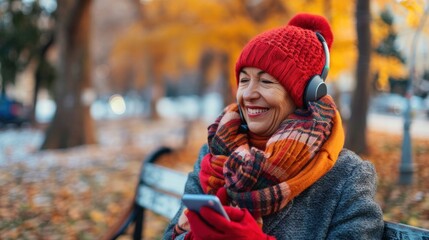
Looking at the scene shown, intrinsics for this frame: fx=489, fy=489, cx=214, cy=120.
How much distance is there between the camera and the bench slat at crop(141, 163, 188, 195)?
3.27 m

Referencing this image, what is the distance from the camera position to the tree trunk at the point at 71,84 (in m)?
11.3

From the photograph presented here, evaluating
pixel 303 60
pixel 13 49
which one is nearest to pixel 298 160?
pixel 303 60

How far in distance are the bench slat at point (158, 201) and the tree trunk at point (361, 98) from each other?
487cm

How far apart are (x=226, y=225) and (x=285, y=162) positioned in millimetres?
333

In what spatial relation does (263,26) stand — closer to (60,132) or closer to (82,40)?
(82,40)

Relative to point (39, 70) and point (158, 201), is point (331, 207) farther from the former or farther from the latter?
point (39, 70)

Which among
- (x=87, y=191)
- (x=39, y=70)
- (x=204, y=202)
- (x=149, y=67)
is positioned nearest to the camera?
(x=204, y=202)

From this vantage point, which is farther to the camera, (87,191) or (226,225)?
(87,191)

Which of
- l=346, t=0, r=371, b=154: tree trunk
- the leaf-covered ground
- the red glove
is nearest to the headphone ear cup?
the red glove

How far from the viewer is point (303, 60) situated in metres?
1.97

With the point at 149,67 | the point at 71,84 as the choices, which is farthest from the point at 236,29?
the point at 149,67

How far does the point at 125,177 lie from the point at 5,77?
15272 millimetres

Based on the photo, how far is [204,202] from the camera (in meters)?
1.65

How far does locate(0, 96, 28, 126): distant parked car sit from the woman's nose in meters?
21.8
